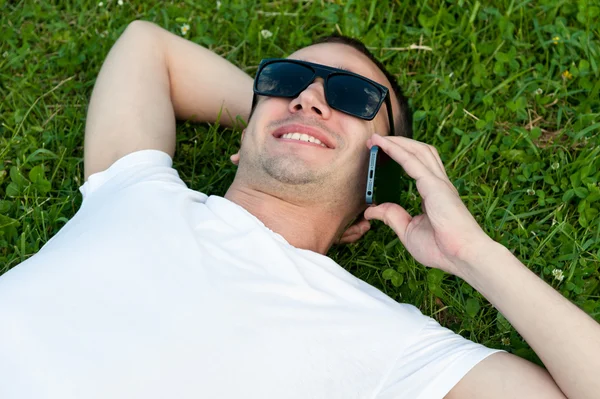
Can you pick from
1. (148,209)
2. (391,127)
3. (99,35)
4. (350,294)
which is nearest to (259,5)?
(99,35)

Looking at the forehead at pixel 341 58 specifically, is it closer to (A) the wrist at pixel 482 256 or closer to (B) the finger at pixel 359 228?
(B) the finger at pixel 359 228

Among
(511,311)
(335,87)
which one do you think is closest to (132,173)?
(335,87)

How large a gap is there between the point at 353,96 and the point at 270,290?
4.08ft

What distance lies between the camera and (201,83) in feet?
14.0

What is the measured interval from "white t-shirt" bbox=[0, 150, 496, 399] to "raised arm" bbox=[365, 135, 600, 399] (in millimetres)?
149

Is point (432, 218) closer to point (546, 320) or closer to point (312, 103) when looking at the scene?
point (546, 320)

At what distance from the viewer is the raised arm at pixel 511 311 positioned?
2.68 m

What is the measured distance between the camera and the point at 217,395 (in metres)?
2.63

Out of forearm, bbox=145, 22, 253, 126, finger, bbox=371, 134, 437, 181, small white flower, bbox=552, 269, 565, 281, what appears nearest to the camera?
finger, bbox=371, 134, 437, 181

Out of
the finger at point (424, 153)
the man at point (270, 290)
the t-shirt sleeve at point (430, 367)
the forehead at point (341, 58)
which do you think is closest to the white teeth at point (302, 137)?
the man at point (270, 290)

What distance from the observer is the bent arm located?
266 cm

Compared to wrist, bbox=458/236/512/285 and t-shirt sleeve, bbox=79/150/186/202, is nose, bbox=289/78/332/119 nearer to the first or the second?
t-shirt sleeve, bbox=79/150/186/202

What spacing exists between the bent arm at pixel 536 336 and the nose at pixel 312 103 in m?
1.13

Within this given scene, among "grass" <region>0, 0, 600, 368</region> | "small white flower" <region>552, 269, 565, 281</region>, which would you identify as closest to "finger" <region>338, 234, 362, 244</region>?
"grass" <region>0, 0, 600, 368</region>
